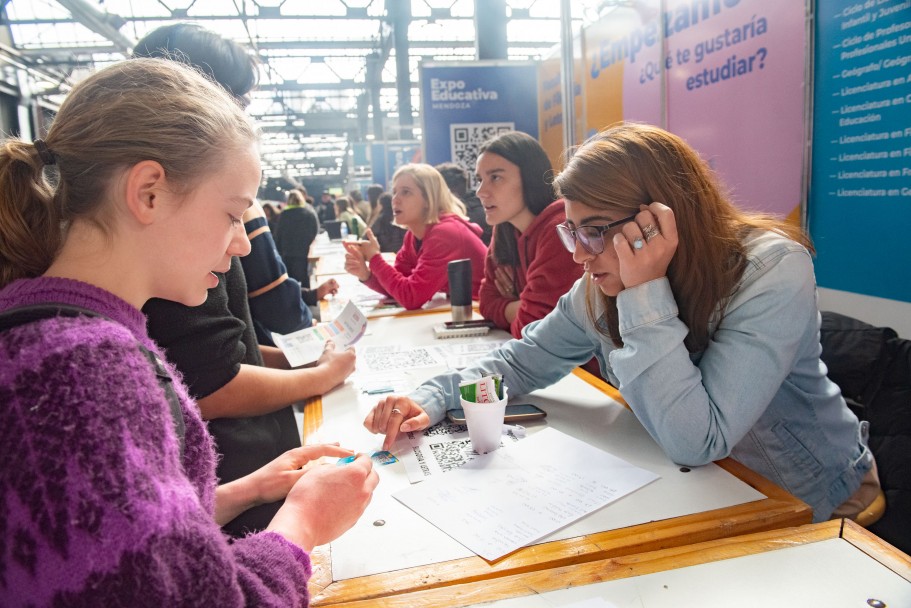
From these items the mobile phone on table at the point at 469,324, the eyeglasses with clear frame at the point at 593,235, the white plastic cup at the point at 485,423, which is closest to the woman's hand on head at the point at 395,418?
the white plastic cup at the point at 485,423

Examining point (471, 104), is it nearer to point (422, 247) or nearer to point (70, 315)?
point (422, 247)

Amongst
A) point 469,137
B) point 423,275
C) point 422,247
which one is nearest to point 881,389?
point 423,275

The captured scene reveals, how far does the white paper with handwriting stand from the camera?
96cm

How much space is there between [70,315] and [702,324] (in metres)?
1.08

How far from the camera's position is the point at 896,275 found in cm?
234

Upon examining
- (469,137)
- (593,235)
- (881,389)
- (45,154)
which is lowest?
(881,389)

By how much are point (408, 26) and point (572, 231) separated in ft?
34.0

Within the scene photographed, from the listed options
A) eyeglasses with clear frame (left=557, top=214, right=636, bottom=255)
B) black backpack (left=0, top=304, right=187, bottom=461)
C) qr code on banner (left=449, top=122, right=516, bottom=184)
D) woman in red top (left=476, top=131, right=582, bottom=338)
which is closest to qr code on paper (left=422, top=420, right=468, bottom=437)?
eyeglasses with clear frame (left=557, top=214, right=636, bottom=255)

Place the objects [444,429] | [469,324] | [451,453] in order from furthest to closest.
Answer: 1. [469,324]
2. [444,429]
3. [451,453]

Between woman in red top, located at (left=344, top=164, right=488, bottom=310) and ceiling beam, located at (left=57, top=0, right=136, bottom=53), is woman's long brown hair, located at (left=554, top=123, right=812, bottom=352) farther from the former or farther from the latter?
ceiling beam, located at (left=57, top=0, right=136, bottom=53)

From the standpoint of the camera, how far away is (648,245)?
1.23 metres

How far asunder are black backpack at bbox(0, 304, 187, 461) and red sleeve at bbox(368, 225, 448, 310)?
86.8 inches

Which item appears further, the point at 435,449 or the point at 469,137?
the point at 469,137

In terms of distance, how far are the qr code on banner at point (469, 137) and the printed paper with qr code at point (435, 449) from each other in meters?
4.56
